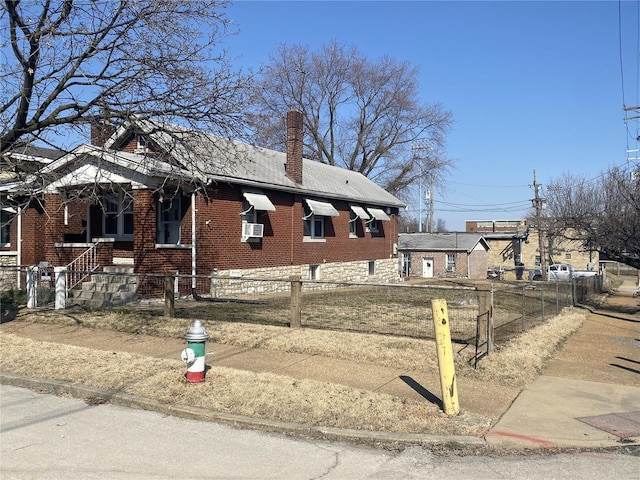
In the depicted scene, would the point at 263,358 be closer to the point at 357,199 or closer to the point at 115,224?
the point at 115,224

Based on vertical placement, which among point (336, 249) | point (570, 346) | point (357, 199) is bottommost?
point (570, 346)

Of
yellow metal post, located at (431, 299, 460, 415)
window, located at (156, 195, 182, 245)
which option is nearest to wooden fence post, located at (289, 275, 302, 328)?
yellow metal post, located at (431, 299, 460, 415)

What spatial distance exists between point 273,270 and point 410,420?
49.2 feet

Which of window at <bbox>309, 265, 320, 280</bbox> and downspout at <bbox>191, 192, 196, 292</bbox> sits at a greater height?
downspout at <bbox>191, 192, 196, 292</bbox>

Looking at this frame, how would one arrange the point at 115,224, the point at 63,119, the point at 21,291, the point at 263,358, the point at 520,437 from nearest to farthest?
the point at 520,437 < the point at 263,358 < the point at 63,119 < the point at 21,291 < the point at 115,224

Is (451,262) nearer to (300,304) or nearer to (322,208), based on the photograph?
(322,208)

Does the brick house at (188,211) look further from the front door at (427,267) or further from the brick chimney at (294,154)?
the front door at (427,267)

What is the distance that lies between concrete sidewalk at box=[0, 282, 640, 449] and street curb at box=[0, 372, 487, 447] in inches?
15.6

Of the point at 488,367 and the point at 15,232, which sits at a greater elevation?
the point at 15,232

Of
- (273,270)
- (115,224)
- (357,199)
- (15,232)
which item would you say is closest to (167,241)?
(115,224)

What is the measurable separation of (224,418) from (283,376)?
5.36ft

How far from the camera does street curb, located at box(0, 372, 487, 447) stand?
17.7 feet

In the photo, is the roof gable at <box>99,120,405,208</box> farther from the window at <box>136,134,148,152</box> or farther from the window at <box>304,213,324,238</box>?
the window at <box>304,213,324,238</box>

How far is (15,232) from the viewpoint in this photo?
67.4 feet
